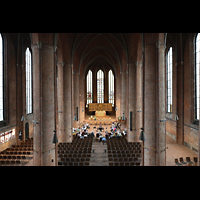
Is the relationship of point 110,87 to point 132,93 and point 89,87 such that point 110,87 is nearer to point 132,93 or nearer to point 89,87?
point 89,87

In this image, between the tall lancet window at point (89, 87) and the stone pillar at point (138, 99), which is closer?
the stone pillar at point (138, 99)

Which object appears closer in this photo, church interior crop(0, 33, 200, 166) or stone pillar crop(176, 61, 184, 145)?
church interior crop(0, 33, 200, 166)

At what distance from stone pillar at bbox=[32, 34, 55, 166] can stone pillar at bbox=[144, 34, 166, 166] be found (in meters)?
7.69

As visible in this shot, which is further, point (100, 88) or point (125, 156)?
point (100, 88)

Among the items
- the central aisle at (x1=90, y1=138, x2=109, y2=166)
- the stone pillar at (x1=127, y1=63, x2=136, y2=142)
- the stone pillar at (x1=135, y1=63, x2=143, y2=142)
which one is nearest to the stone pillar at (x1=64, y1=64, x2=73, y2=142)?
the central aisle at (x1=90, y1=138, x2=109, y2=166)

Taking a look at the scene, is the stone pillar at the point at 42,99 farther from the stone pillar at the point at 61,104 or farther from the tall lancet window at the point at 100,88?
the tall lancet window at the point at 100,88

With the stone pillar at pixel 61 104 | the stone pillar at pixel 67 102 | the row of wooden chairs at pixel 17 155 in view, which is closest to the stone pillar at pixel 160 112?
the row of wooden chairs at pixel 17 155

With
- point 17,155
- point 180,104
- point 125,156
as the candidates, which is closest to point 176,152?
point 180,104

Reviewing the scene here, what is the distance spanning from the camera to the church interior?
11.0 m

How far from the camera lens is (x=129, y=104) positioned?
1938 cm

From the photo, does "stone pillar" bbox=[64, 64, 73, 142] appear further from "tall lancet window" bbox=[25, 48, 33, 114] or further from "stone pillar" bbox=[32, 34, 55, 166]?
"stone pillar" bbox=[32, 34, 55, 166]

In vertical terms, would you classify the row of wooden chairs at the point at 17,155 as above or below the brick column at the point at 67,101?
below

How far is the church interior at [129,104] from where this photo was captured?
11.0 m

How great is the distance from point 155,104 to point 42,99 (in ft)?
28.3
